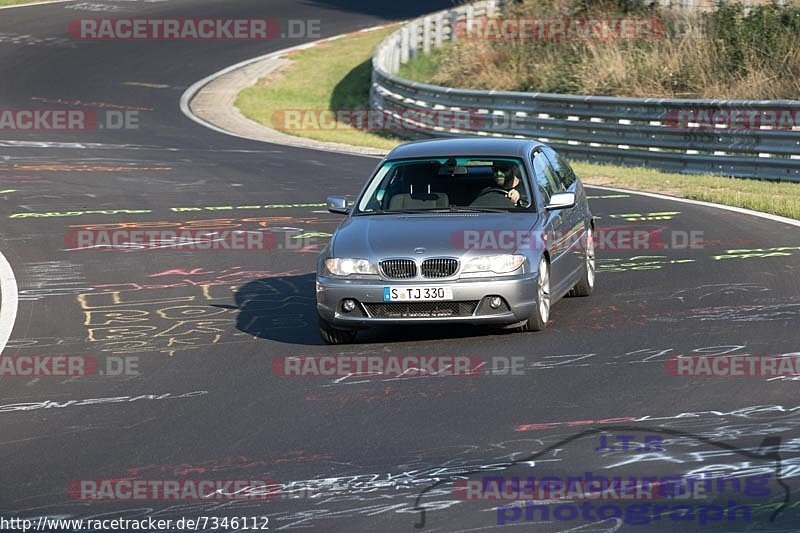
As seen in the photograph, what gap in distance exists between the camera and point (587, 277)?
498 inches

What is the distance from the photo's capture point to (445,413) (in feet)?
27.6

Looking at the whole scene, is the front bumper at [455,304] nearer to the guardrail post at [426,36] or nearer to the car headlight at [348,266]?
the car headlight at [348,266]

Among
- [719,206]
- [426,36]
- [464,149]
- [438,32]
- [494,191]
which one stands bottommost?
[719,206]

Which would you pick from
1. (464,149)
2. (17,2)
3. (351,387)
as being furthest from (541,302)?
(17,2)

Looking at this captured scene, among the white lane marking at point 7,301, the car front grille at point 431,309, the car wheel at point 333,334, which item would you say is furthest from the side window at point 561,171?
the white lane marking at point 7,301

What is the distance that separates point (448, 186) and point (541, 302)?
1.46 m

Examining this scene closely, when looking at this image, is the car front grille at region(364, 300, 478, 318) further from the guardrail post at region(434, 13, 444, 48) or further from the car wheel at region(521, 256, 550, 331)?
the guardrail post at region(434, 13, 444, 48)

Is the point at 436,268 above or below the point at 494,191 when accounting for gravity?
below

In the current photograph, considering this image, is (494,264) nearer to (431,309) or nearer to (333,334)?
(431,309)

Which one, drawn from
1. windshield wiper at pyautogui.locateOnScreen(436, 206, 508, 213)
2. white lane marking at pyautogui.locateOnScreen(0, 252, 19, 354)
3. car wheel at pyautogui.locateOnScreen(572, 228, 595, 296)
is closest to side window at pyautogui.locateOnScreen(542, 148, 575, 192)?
car wheel at pyautogui.locateOnScreen(572, 228, 595, 296)

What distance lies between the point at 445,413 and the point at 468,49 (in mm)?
27535

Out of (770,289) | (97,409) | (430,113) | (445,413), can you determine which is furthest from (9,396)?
(430,113)

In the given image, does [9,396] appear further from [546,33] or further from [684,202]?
[546,33]

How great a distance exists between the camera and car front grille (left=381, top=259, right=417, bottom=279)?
10.6 m
